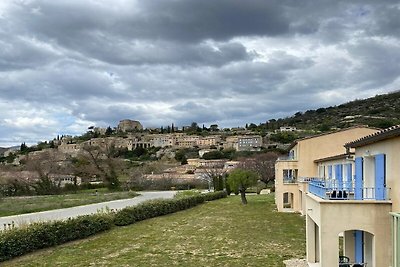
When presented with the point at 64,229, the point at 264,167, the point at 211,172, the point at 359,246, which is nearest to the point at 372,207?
the point at 359,246

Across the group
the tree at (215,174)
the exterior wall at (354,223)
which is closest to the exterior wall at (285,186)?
the exterior wall at (354,223)

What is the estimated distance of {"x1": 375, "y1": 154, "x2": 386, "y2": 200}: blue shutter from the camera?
36.0 ft

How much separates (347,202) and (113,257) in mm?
11215

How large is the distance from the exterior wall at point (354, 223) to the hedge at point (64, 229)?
13.5 meters

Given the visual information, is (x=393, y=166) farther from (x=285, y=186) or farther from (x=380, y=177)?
(x=285, y=186)

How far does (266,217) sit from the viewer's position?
1298 inches

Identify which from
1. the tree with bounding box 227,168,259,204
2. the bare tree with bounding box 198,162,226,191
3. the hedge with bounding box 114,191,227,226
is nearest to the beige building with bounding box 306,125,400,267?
the hedge with bounding box 114,191,227,226

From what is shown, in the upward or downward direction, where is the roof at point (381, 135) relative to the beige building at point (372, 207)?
upward

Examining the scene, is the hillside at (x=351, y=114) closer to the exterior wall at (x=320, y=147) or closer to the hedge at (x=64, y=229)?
the exterior wall at (x=320, y=147)

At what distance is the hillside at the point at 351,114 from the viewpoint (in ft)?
279

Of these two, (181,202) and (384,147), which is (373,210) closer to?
(384,147)

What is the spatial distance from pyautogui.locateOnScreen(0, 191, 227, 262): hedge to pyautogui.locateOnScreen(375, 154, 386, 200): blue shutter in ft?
48.9

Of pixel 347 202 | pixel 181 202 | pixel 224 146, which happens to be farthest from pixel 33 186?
pixel 224 146

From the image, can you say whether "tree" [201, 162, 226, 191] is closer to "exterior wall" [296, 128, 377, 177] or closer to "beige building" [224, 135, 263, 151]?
"beige building" [224, 135, 263, 151]
